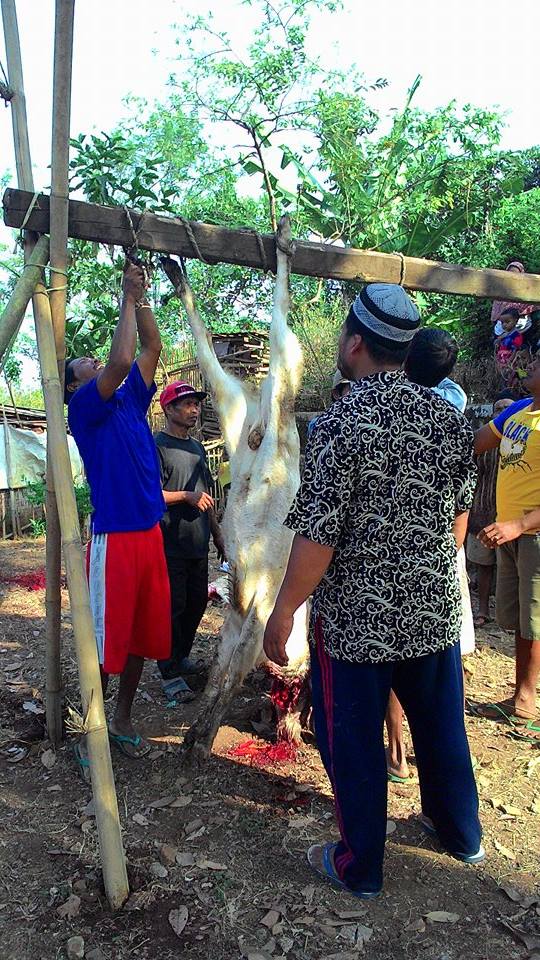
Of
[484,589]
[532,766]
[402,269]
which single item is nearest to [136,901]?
[532,766]

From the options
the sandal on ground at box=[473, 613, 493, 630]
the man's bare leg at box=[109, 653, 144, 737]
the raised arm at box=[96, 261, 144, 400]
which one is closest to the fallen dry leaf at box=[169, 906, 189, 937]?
the man's bare leg at box=[109, 653, 144, 737]

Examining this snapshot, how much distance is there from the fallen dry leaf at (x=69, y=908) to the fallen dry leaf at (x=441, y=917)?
1.21 metres

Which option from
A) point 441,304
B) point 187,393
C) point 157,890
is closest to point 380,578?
point 157,890

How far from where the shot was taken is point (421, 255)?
10852 millimetres

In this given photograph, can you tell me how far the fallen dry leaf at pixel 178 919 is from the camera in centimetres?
235

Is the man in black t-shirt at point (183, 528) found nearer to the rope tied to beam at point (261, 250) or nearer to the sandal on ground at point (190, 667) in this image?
the sandal on ground at point (190, 667)

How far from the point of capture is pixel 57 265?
300cm

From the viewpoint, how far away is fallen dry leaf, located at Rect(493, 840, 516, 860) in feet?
9.10

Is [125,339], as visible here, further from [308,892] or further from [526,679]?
[526,679]

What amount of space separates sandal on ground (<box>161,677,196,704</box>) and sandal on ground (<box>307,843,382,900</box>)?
63.7 inches

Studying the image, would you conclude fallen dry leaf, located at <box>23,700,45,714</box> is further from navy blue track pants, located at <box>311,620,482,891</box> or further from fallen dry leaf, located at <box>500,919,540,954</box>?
fallen dry leaf, located at <box>500,919,540,954</box>

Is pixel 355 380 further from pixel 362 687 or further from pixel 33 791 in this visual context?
pixel 33 791

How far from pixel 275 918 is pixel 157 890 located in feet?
1.46

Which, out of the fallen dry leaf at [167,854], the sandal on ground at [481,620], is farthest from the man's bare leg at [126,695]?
the sandal on ground at [481,620]
